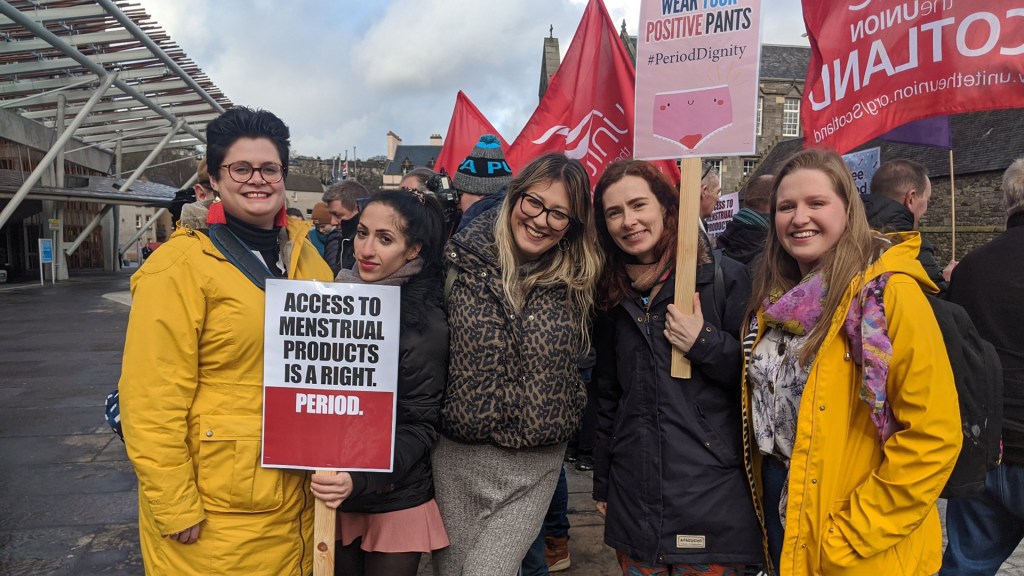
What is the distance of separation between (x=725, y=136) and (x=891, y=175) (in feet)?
6.27

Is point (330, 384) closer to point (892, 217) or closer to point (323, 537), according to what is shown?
point (323, 537)

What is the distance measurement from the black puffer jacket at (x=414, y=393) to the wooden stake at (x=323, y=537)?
103 millimetres

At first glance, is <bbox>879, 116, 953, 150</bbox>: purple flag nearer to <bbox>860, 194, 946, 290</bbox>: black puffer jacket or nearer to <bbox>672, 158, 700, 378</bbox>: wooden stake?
<bbox>860, 194, 946, 290</bbox>: black puffer jacket

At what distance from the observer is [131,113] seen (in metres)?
26.0

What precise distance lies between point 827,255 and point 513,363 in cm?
106

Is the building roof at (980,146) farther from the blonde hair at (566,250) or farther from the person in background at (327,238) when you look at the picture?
the blonde hair at (566,250)

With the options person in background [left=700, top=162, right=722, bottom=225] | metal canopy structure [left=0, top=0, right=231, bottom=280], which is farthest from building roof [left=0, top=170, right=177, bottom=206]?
person in background [left=700, top=162, right=722, bottom=225]

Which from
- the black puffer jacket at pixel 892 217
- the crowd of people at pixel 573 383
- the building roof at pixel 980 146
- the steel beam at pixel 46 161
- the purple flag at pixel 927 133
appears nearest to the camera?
the crowd of people at pixel 573 383

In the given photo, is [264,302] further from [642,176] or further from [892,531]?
[892,531]

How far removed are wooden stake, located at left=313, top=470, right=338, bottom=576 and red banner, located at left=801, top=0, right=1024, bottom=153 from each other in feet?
10.3

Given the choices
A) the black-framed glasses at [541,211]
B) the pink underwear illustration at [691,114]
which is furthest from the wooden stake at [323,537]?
the pink underwear illustration at [691,114]

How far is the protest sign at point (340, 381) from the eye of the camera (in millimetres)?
2133

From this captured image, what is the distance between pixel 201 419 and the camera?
209cm

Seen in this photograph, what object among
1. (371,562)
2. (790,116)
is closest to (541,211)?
(371,562)
